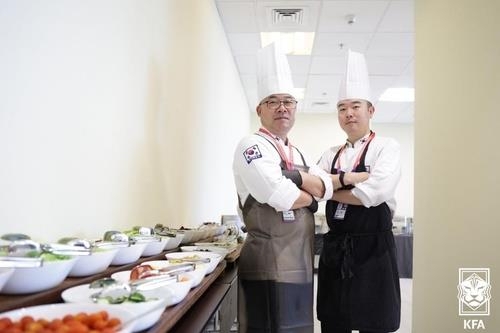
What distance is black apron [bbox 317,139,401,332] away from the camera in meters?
1.76

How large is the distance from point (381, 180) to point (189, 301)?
1.08 meters

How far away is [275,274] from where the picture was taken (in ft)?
5.22

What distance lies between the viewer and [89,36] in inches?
56.7

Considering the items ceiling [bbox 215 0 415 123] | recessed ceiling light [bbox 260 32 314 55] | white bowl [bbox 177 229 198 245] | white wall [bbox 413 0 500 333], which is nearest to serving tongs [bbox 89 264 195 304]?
white bowl [bbox 177 229 198 245]

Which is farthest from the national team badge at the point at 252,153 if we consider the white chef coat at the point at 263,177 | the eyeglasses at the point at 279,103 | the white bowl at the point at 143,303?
the white bowl at the point at 143,303

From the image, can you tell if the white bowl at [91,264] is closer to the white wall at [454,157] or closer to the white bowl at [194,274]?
the white bowl at [194,274]

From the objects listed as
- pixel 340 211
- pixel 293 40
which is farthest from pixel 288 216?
pixel 293 40

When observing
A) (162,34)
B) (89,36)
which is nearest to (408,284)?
(162,34)

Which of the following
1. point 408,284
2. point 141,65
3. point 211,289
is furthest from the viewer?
point 408,284

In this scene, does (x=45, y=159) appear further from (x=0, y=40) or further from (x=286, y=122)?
(x=286, y=122)

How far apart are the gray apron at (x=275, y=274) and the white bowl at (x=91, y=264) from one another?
68cm

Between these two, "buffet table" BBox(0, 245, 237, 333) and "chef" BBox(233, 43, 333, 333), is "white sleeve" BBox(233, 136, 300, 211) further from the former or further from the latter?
"buffet table" BBox(0, 245, 237, 333)

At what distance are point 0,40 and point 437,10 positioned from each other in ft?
9.17

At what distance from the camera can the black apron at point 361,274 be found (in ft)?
5.77
